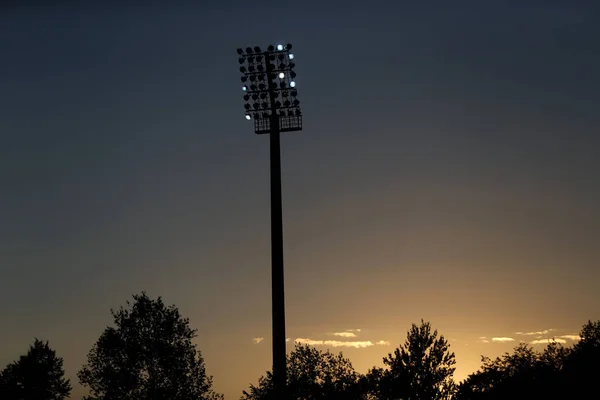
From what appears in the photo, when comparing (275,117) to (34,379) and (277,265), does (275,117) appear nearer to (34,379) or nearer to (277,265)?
(277,265)

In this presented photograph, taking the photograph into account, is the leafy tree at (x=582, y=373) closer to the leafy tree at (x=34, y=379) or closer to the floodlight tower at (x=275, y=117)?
the floodlight tower at (x=275, y=117)

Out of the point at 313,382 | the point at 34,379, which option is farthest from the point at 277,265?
the point at 34,379

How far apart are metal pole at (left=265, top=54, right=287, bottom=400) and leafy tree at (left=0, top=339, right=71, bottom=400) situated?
177 ft

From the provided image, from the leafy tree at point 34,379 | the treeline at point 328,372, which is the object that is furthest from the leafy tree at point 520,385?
the leafy tree at point 34,379

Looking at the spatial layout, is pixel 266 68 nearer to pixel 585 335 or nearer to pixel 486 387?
pixel 486 387

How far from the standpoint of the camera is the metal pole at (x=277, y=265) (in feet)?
202

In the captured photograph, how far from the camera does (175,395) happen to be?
7844 cm

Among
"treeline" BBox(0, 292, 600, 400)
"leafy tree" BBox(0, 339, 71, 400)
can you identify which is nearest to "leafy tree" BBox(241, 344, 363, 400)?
"treeline" BBox(0, 292, 600, 400)

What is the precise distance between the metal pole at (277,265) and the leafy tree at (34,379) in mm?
54072

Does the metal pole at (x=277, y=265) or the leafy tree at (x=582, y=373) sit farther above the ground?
the metal pole at (x=277, y=265)

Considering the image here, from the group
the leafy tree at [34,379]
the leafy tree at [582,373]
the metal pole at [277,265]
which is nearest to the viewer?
the leafy tree at [582,373]

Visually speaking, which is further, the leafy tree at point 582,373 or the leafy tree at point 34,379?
the leafy tree at point 34,379

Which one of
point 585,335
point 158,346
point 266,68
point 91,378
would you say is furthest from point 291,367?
point 585,335

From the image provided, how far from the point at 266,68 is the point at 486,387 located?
34618 mm
